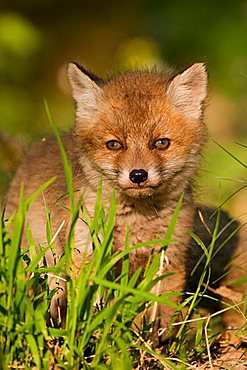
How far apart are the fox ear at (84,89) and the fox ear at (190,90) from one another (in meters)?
0.42

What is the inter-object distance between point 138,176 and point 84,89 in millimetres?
803

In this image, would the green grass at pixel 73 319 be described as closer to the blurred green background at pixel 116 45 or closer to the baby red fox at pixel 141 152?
the baby red fox at pixel 141 152

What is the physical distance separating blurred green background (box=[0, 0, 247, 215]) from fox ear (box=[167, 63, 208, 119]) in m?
3.81

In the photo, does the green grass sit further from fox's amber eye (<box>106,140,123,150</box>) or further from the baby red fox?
fox's amber eye (<box>106,140,123,150</box>)

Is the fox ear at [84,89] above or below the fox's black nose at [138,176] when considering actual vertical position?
above

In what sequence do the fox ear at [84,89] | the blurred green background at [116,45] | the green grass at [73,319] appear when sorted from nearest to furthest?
the green grass at [73,319]
the fox ear at [84,89]
the blurred green background at [116,45]

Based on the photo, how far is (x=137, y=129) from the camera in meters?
4.58

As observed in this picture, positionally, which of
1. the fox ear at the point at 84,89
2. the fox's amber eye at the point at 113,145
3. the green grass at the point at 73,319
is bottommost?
the green grass at the point at 73,319

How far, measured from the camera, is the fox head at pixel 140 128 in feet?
14.8

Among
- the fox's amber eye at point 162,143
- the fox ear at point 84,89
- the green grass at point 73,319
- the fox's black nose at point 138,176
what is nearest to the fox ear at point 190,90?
the fox's amber eye at point 162,143

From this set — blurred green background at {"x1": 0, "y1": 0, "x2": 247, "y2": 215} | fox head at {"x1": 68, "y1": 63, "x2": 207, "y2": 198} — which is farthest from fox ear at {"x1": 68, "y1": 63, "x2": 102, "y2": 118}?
blurred green background at {"x1": 0, "y1": 0, "x2": 247, "y2": 215}

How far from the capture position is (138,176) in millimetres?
4371

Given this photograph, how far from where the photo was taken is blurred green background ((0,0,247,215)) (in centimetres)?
1059

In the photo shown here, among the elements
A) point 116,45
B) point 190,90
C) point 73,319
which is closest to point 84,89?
point 190,90
